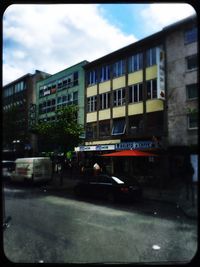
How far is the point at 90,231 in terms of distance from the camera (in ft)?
7.29

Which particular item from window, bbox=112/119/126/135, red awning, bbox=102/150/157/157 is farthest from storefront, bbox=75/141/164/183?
window, bbox=112/119/126/135

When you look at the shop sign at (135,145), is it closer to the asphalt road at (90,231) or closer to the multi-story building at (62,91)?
the multi-story building at (62,91)

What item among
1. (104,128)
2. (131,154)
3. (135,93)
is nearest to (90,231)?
(131,154)

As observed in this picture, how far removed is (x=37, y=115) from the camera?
226 cm

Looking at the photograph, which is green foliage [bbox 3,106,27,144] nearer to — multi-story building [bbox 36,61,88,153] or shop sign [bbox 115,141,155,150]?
multi-story building [bbox 36,61,88,153]

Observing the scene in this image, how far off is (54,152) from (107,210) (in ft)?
2.43

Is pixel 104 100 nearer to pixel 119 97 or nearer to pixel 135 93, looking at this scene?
pixel 119 97

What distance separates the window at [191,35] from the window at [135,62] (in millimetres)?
386

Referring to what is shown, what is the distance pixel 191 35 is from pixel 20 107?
1.63 metres

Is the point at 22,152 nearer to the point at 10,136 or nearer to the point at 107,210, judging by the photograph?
the point at 10,136

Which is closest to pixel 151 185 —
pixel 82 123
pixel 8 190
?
pixel 82 123

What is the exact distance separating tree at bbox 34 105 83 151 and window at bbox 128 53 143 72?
2.01 ft

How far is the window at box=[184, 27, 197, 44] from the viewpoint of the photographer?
1.86 m

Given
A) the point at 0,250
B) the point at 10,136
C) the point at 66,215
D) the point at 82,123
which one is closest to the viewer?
the point at 0,250
